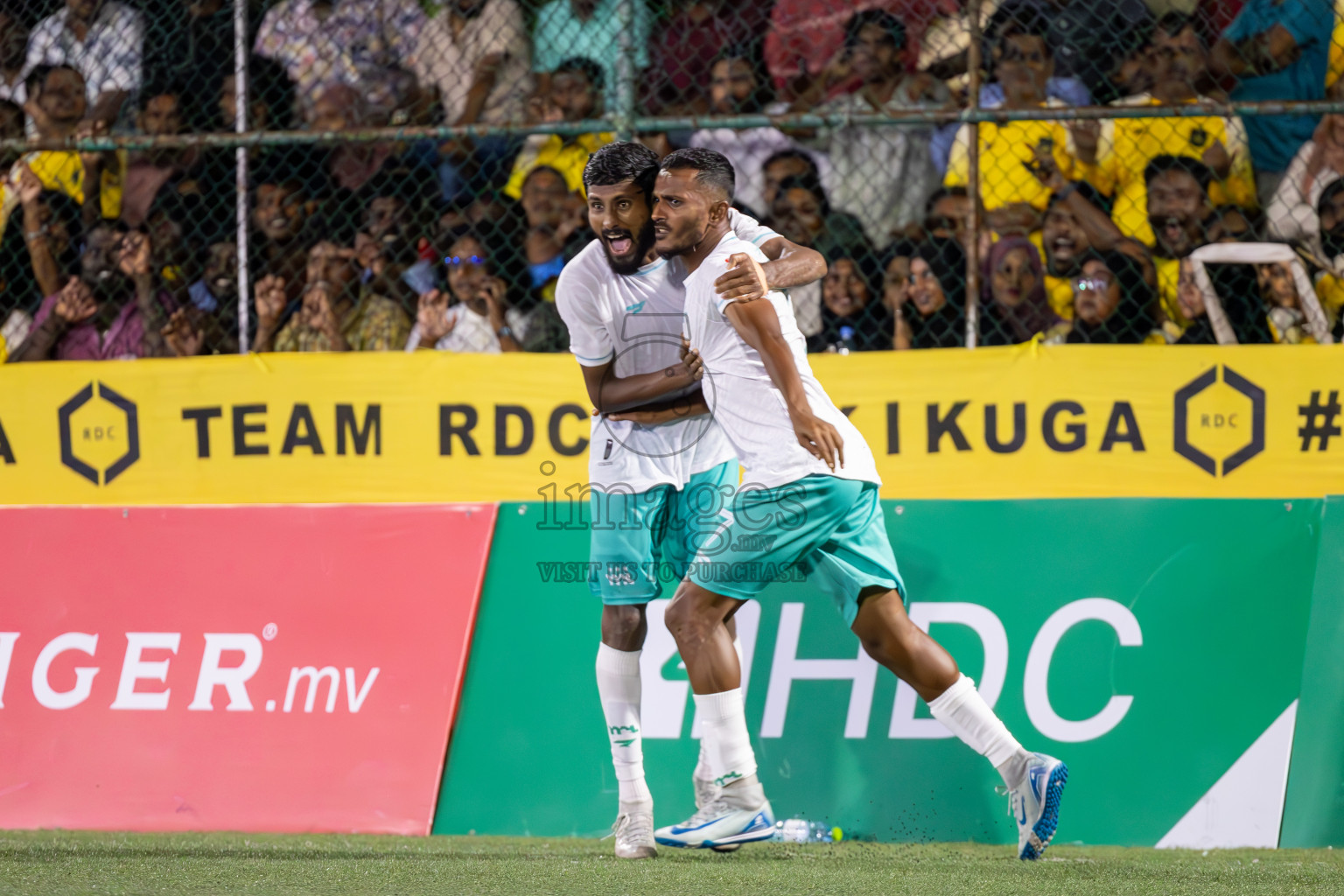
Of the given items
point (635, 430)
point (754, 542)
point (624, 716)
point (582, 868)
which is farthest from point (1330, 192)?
point (582, 868)

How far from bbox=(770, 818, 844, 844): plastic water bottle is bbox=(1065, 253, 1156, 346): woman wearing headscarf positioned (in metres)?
2.32

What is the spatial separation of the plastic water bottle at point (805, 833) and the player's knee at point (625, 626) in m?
0.67

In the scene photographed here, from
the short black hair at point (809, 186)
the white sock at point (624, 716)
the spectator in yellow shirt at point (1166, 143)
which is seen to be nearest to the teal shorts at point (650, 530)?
the white sock at point (624, 716)

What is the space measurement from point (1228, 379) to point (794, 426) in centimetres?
204

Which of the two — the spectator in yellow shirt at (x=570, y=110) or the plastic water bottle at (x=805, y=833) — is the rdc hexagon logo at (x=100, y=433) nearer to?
the spectator in yellow shirt at (x=570, y=110)

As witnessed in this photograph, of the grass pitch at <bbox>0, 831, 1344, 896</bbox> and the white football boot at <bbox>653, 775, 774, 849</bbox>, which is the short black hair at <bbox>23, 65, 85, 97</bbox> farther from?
the white football boot at <bbox>653, 775, 774, 849</bbox>

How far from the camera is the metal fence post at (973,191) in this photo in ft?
16.7

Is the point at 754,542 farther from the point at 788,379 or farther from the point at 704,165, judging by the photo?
the point at 704,165

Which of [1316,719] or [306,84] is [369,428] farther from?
[1316,719]

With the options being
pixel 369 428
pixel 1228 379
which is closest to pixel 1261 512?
pixel 1228 379

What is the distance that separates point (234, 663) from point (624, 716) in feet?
4.12

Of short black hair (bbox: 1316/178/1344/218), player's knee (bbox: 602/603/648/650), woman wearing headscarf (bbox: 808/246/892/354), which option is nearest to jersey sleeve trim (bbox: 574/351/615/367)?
player's knee (bbox: 602/603/648/650)

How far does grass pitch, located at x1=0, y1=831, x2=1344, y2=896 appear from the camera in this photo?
123 inches

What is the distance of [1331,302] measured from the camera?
17.0 ft
